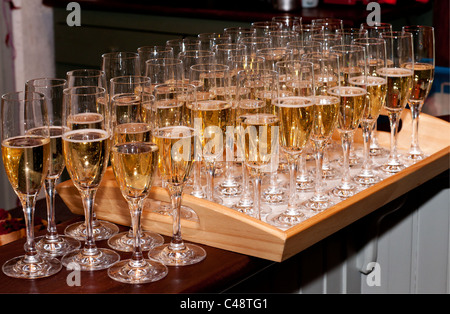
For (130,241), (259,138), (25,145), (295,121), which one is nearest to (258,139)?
(259,138)

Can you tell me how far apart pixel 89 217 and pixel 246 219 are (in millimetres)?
274

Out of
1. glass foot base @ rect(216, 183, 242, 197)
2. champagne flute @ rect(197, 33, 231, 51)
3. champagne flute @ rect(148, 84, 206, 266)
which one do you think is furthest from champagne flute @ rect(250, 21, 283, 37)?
champagne flute @ rect(148, 84, 206, 266)

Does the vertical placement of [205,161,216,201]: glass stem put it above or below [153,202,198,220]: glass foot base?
above

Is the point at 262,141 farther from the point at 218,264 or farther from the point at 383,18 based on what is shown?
the point at 383,18

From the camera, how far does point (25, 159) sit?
1.10 metres

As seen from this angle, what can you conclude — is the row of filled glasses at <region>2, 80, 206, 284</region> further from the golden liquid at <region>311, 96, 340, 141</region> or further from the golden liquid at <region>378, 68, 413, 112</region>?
the golden liquid at <region>378, 68, 413, 112</region>

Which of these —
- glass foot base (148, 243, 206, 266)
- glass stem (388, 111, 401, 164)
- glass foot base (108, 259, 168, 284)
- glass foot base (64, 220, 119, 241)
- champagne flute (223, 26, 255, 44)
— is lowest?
glass foot base (108, 259, 168, 284)

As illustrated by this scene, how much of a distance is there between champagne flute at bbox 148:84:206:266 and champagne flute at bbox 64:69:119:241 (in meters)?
0.14

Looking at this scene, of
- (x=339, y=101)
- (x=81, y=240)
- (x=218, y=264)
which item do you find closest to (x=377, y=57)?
(x=339, y=101)

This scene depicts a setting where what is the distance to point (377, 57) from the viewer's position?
1.60 meters

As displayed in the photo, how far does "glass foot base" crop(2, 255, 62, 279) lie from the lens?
1.13m

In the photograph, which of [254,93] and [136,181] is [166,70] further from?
[136,181]

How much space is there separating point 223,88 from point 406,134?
0.73 m

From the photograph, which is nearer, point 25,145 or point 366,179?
point 25,145
